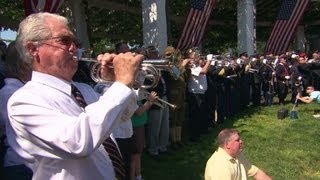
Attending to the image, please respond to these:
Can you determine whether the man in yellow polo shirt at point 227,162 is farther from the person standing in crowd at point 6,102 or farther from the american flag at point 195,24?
the american flag at point 195,24

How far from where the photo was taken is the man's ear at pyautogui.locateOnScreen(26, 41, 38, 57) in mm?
2621

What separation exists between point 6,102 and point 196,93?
26.2 ft

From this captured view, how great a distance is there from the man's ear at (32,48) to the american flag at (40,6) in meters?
6.63

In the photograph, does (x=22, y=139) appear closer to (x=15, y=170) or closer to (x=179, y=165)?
(x=15, y=170)

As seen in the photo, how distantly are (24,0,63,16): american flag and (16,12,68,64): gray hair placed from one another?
6.57 m

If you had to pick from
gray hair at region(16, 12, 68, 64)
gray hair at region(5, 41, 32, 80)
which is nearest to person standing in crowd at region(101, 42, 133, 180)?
gray hair at region(5, 41, 32, 80)

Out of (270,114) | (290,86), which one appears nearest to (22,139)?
(270,114)

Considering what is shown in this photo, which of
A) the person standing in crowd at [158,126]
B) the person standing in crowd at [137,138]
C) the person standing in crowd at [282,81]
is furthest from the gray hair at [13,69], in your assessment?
the person standing in crowd at [282,81]

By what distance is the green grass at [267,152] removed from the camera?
8.28 m

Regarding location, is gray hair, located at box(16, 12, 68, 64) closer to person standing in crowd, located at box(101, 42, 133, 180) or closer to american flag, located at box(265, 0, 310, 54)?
person standing in crowd, located at box(101, 42, 133, 180)

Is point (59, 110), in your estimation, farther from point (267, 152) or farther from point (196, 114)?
point (196, 114)

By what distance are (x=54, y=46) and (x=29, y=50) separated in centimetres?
13

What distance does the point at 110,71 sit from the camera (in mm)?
2904

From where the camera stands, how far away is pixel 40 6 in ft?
30.5
